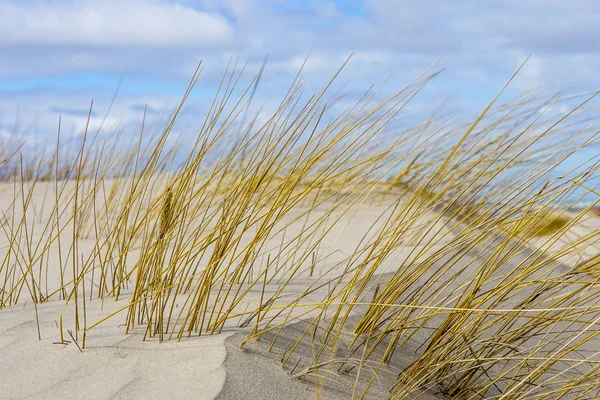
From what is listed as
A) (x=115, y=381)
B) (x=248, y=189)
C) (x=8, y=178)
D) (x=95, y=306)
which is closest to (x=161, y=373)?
(x=115, y=381)

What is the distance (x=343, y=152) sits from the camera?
1.89m

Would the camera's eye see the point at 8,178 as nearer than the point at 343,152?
No

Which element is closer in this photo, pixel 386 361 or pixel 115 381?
pixel 115 381

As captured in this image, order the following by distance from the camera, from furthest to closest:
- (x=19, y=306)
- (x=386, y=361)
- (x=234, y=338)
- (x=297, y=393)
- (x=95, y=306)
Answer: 1. (x=19, y=306)
2. (x=95, y=306)
3. (x=386, y=361)
4. (x=234, y=338)
5. (x=297, y=393)

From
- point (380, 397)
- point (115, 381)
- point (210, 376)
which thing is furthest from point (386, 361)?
point (115, 381)

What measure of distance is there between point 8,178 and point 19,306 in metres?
5.17

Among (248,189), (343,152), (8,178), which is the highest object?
(343,152)

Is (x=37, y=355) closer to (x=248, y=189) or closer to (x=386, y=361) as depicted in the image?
(x=248, y=189)

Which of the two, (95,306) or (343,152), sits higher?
(343,152)

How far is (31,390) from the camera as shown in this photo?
64.9 inches

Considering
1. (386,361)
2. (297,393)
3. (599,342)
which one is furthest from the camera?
(599,342)

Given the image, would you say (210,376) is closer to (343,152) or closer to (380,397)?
(380,397)

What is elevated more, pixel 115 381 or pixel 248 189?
pixel 248 189

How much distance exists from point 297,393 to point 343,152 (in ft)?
2.14
